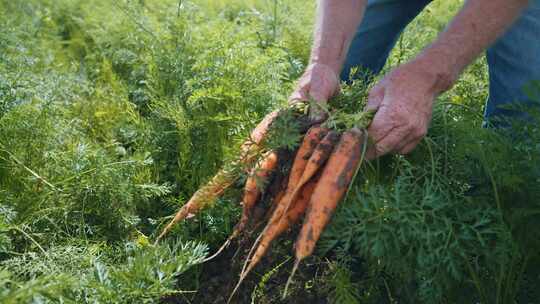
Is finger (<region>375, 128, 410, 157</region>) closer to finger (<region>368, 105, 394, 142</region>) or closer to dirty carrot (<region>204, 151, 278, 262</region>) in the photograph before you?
finger (<region>368, 105, 394, 142</region>)

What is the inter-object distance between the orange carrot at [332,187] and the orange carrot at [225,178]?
0.28m

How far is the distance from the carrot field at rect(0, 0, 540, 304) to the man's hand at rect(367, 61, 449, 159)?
8 cm

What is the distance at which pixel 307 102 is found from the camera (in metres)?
2.06

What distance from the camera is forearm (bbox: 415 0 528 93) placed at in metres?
1.91

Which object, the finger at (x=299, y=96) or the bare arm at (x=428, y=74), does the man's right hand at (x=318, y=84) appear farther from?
the bare arm at (x=428, y=74)

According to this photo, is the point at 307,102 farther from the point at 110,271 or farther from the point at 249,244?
the point at 110,271

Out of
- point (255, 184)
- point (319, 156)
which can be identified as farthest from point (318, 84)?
point (255, 184)

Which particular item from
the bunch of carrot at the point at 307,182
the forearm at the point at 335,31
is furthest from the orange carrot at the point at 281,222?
the forearm at the point at 335,31

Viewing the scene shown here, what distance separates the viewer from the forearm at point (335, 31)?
2.25 meters

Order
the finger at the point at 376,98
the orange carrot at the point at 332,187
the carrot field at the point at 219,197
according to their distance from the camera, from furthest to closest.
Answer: the finger at the point at 376,98, the orange carrot at the point at 332,187, the carrot field at the point at 219,197

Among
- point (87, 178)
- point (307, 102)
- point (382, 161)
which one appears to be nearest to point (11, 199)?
point (87, 178)

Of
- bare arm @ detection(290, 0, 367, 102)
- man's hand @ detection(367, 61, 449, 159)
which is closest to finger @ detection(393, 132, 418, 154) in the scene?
man's hand @ detection(367, 61, 449, 159)

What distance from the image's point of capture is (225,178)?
6.89 ft

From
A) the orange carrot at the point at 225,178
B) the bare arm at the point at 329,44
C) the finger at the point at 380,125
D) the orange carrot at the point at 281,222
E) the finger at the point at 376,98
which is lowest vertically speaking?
the orange carrot at the point at 281,222
